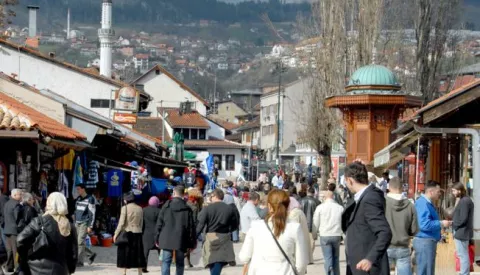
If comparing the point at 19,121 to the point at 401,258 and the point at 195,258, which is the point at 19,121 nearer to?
the point at 195,258

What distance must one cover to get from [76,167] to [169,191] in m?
11.3

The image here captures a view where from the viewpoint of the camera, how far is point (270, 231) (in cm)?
1048

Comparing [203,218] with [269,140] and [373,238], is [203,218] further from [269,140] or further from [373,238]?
[269,140]

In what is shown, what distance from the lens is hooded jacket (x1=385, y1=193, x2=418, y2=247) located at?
13.3 meters

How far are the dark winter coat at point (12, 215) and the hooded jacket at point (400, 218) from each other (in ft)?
26.4

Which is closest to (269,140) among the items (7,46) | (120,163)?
(7,46)

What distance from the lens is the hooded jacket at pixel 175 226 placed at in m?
17.2

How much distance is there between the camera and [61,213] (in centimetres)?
1170

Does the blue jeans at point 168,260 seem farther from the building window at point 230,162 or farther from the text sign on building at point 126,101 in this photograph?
the building window at point 230,162

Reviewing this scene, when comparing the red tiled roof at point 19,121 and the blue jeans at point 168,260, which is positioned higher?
the red tiled roof at point 19,121

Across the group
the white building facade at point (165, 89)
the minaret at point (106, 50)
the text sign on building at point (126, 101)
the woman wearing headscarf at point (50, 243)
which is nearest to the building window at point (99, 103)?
the text sign on building at point (126, 101)

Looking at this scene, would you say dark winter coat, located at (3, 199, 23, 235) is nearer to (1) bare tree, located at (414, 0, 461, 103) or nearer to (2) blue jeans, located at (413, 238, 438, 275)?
(2) blue jeans, located at (413, 238, 438, 275)

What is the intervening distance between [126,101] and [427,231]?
30292 millimetres

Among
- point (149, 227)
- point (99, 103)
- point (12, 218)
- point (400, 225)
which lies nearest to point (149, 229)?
point (149, 227)
